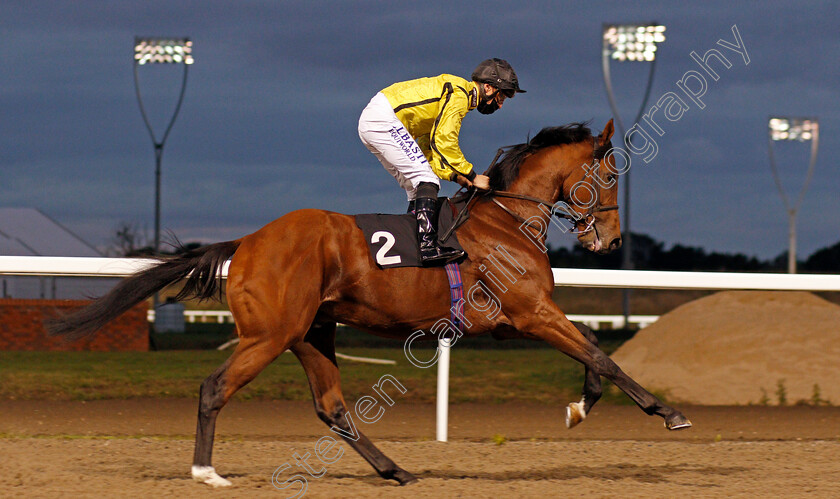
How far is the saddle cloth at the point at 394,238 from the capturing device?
13.3 feet

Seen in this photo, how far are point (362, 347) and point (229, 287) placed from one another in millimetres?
10132

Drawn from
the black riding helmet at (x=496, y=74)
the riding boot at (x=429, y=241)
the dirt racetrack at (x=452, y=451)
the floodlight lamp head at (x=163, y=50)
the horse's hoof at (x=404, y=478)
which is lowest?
the dirt racetrack at (x=452, y=451)

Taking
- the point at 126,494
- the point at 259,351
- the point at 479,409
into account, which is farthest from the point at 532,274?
the point at 479,409

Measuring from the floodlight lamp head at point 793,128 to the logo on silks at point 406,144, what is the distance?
80.7ft

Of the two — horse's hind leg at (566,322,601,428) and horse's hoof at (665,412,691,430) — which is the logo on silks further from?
horse's hoof at (665,412,691,430)

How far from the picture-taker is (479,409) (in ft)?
22.1

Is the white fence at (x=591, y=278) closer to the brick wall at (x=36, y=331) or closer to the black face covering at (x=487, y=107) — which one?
the black face covering at (x=487, y=107)

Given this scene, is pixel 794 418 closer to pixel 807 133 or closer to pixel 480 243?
pixel 480 243

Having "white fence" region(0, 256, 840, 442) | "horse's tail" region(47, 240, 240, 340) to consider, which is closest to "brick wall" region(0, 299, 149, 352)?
"white fence" region(0, 256, 840, 442)

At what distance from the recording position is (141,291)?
14.1 ft

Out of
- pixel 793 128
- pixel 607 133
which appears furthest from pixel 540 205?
pixel 793 128

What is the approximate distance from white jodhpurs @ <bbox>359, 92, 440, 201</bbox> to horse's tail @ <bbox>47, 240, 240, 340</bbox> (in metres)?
0.87

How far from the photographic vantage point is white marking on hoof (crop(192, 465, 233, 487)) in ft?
12.6

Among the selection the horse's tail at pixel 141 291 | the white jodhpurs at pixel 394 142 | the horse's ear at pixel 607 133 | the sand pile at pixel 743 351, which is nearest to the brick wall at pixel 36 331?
the sand pile at pixel 743 351
